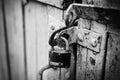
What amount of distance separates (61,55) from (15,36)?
0.88 meters

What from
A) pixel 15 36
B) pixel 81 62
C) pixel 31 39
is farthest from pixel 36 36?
pixel 81 62

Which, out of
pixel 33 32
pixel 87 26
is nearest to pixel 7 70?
pixel 33 32

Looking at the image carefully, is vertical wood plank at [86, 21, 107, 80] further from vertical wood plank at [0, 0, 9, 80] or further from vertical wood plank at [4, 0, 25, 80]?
vertical wood plank at [0, 0, 9, 80]

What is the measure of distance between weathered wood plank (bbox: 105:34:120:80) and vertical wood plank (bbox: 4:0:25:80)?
0.85 metres

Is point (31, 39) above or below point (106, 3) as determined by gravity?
below

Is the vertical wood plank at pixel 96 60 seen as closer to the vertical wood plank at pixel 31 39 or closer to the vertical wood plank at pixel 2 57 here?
the vertical wood plank at pixel 31 39

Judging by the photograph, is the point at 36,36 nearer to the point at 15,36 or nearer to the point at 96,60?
the point at 15,36

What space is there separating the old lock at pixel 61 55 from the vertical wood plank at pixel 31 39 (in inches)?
20.4

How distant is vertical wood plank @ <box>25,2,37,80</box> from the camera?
119cm

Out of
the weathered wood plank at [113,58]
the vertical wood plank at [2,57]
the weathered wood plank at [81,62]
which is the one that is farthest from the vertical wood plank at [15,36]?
the weathered wood plank at [113,58]

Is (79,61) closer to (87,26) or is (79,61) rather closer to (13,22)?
(87,26)

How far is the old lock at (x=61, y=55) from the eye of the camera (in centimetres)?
68

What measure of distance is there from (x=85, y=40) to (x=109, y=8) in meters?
0.18

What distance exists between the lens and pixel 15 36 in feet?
4.87
